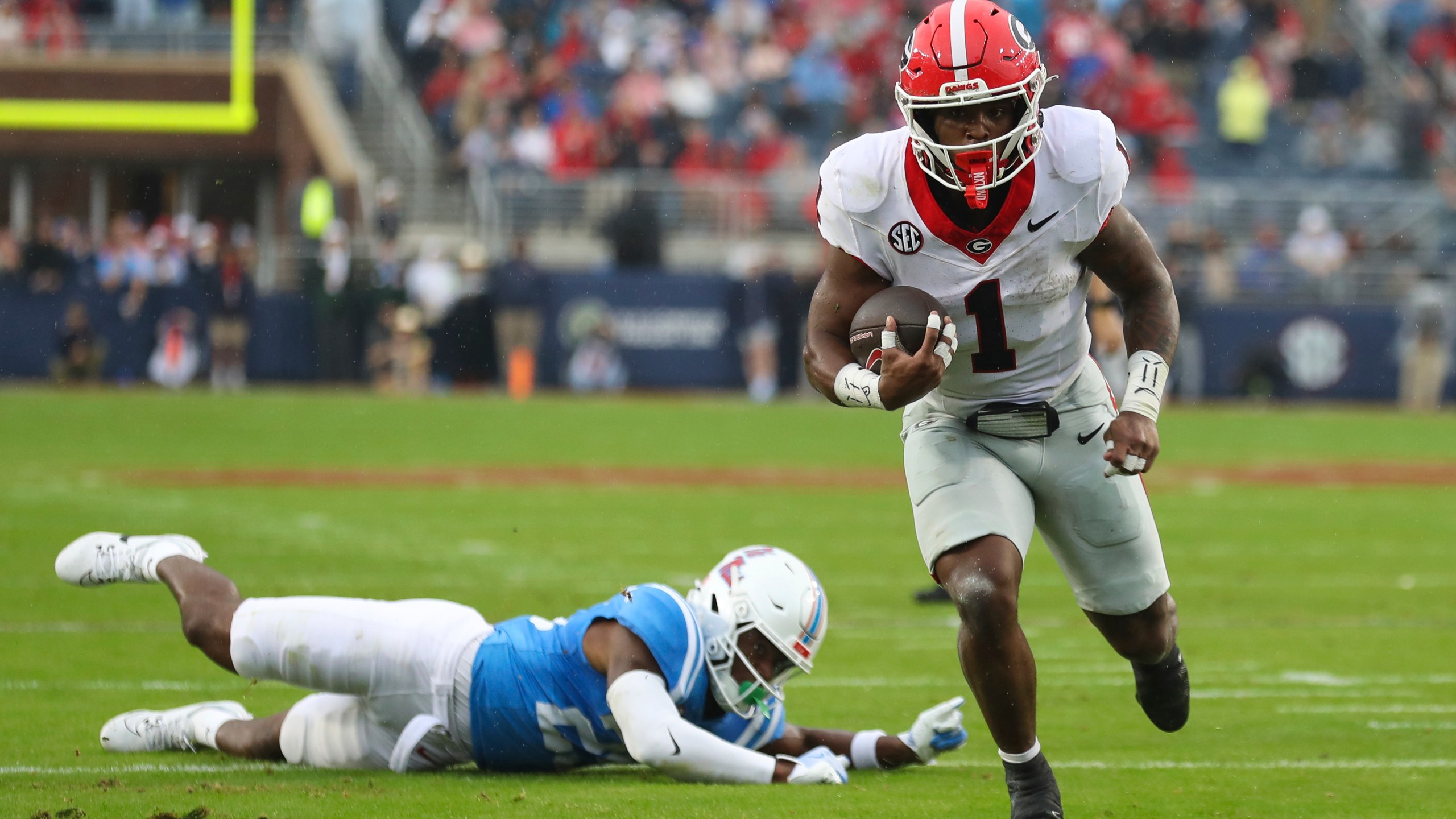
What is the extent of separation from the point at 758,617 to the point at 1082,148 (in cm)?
146

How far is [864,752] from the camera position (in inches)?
202

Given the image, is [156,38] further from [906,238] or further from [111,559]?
[906,238]

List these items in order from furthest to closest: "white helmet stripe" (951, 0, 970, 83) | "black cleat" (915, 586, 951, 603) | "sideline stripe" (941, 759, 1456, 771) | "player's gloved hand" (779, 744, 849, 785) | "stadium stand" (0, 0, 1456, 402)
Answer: "stadium stand" (0, 0, 1456, 402) → "black cleat" (915, 586, 951, 603) → "sideline stripe" (941, 759, 1456, 771) → "player's gloved hand" (779, 744, 849, 785) → "white helmet stripe" (951, 0, 970, 83)

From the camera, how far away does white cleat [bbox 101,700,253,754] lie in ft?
17.4


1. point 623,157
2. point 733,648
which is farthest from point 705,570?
point 623,157

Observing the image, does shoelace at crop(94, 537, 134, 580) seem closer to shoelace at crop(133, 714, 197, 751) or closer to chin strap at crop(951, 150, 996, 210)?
shoelace at crop(133, 714, 197, 751)

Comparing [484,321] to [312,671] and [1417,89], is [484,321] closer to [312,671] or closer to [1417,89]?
[1417,89]

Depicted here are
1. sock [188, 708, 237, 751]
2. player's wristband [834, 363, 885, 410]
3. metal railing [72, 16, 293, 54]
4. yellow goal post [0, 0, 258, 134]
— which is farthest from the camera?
metal railing [72, 16, 293, 54]

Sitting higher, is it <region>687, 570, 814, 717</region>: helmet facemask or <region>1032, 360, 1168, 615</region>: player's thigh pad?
<region>1032, 360, 1168, 615</region>: player's thigh pad

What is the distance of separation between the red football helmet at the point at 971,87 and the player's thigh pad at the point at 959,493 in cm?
64

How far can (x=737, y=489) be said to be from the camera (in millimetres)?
13320

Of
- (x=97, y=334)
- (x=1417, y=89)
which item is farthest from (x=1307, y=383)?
(x=97, y=334)

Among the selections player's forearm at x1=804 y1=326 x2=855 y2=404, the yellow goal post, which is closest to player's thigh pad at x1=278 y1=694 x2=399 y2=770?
player's forearm at x1=804 y1=326 x2=855 y2=404

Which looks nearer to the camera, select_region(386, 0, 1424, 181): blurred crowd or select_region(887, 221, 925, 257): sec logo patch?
select_region(887, 221, 925, 257): sec logo patch
